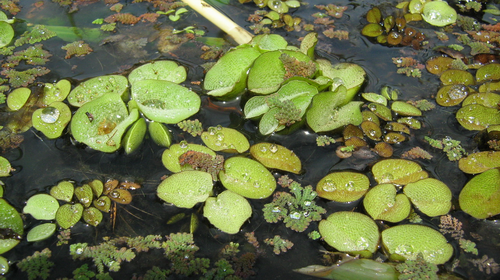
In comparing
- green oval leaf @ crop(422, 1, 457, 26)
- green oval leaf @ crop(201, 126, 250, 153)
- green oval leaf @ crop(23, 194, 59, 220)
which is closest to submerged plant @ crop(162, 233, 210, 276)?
green oval leaf @ crop(201, 126, 250, 153)

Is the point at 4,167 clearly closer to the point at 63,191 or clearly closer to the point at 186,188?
the point at 63,191

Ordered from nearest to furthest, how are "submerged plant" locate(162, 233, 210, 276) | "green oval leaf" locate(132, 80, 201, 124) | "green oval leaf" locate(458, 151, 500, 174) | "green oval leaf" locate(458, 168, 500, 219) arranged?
"submerged plant" locate(162, 233, 210, 276) → "green oval leaf" locate(458, 168, 500, 219) → "green oval leaf" locate(458, 151, 500, 174) → "green oval leaf" locate(132, 80, 201, 124)

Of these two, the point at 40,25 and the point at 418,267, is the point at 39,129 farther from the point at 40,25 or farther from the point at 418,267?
the point at 418,267

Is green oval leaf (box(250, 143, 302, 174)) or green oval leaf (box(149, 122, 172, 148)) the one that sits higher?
green oval leaf (box(250, 143, 302, 174))

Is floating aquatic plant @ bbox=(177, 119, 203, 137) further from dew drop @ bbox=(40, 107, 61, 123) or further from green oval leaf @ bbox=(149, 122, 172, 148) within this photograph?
dew drop @ bbox=(40, 107, 61, 123)

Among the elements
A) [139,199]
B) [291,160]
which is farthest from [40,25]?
[291,160]

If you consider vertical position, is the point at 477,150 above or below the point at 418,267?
above

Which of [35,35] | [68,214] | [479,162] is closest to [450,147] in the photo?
[479,162]
